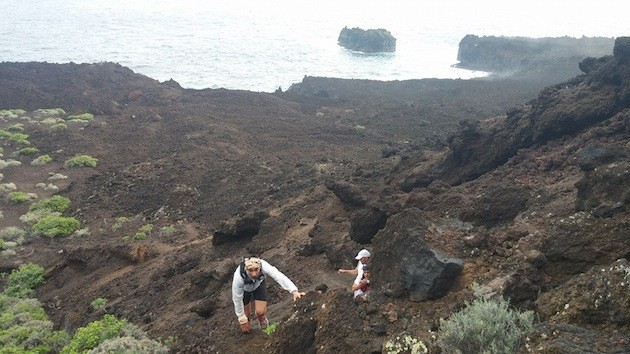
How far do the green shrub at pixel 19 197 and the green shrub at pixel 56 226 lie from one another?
10.5 feet

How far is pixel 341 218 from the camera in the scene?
12.4 meters

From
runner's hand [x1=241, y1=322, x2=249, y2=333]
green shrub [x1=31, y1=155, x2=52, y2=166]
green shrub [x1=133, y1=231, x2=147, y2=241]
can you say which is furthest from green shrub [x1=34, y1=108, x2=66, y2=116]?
runner's hand [x1=241, y1=322, x2=249, y2=333]

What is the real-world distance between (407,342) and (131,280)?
10.0 m

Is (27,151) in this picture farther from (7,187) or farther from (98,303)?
(98,303)

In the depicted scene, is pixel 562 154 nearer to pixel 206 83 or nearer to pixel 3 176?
pixel 3 176

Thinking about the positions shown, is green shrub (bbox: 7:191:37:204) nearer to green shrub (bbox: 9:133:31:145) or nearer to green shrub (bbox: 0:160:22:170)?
green shrub (bbox: 0:160:22:170)

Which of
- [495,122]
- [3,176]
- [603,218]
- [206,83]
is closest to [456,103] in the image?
[495,122]

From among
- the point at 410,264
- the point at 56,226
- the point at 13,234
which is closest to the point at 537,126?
the point at 410,264

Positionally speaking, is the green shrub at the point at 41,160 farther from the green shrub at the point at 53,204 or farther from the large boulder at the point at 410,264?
the large boulder at the point at 410,264

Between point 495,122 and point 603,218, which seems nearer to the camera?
point 603,218

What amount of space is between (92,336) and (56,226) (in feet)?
36.0

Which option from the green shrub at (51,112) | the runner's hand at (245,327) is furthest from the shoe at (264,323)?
the green shrub at (51,112)

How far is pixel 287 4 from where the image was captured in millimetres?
157750

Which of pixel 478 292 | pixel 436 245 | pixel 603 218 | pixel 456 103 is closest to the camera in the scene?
pixel 478 292
